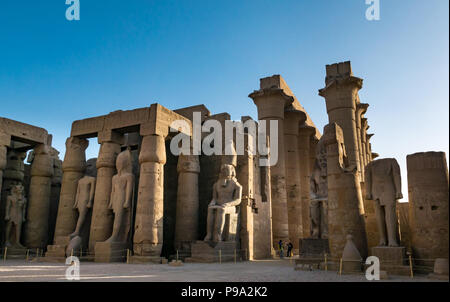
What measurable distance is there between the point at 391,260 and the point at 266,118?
13732mm

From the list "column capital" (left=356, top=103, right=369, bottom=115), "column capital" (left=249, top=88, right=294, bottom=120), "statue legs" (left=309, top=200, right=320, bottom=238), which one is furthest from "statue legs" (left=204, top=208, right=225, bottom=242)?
"column capital" (left=356, top=103, right=369, bottom=115)

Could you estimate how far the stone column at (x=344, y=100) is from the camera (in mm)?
19906

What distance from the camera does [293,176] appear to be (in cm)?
2300

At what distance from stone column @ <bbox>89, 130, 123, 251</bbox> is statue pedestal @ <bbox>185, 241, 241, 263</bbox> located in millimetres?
3469

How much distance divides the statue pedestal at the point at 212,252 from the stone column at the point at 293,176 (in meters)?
8.86

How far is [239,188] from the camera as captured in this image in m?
14.5

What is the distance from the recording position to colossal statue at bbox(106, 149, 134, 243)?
1361 centimetres

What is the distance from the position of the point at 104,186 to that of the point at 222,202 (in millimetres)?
4771

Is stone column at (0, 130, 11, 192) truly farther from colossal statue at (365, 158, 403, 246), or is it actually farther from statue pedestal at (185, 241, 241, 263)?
colossal statue at (365, 158, 403, 246)

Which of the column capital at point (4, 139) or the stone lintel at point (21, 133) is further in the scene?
the stone lintel at point (21, 133)

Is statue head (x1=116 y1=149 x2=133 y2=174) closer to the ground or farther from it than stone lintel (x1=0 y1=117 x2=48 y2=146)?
closer to the ground

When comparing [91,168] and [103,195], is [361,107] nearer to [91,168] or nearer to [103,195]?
[91,168]

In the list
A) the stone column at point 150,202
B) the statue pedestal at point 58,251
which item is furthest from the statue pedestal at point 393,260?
the statue pedestal at point 58,251

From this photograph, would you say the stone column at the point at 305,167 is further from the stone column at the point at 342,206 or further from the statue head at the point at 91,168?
the stone column at the point at 342,206
